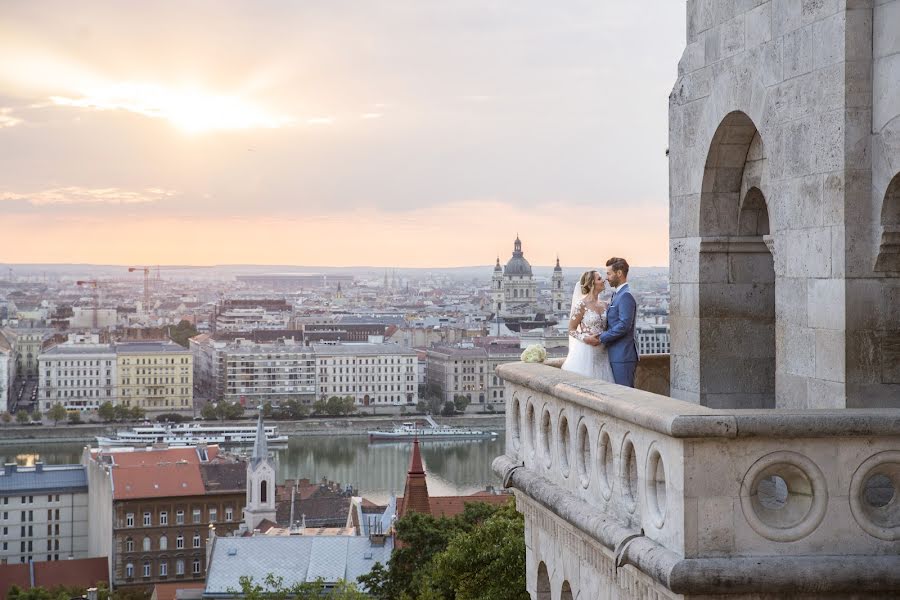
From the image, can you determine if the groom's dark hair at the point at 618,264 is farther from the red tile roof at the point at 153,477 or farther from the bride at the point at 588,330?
the red tile roof at the point at 153,477

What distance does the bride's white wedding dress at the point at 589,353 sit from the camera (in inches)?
196

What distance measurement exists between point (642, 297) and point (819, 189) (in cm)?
11715

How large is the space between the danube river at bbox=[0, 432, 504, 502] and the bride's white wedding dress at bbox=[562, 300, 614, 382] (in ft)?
138

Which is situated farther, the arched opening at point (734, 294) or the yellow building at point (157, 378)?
the yellow building at point (157, 378)

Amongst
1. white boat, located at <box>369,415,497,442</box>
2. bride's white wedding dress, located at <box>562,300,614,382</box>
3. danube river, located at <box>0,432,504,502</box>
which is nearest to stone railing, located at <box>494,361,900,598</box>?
bride's white wedding dress, located at <box>562,300,614,382</box>

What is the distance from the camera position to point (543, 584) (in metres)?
4.89

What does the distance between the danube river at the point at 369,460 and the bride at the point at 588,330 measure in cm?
4187

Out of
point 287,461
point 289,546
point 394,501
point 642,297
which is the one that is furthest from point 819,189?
point 642,297

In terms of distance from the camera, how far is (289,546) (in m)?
29.7

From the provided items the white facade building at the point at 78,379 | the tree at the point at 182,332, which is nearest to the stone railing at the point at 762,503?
the white facade building at the point at 78,379

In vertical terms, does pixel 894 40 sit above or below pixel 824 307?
above

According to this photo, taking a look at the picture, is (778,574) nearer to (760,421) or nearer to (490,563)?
(760,421)

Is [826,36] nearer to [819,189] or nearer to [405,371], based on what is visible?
[819,189]

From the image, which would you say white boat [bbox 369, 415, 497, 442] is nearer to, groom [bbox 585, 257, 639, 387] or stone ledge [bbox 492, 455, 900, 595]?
groom [bbox 585, 257, 639, 387]
